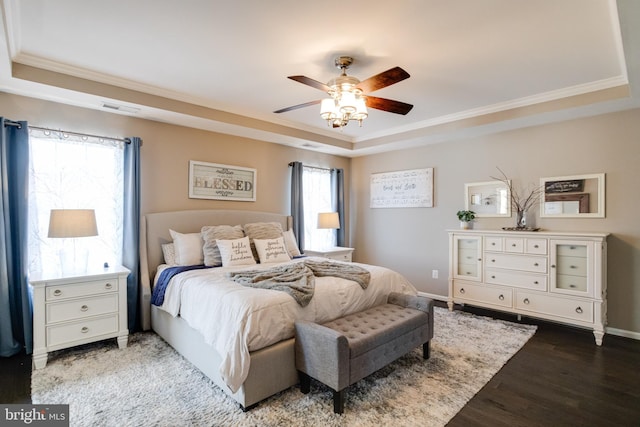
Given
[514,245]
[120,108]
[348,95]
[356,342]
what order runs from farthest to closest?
[514,245] < [120,108] < [348,95] < [356,342]

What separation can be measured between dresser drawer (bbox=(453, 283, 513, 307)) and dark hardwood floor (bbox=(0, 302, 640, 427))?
27.0 inches

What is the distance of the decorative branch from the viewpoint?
406cm

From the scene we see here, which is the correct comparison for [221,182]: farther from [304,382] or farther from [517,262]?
[517,262]

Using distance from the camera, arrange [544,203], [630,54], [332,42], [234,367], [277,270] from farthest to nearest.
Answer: [544,203]
[277,270]
[332,42]
[630,54]
[234,367]

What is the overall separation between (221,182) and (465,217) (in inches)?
137

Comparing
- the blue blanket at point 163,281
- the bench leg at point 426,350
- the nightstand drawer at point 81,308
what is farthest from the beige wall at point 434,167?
the bench leg at point 426,350

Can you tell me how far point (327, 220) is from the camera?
5.35 meters

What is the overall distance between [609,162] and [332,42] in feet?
11.2

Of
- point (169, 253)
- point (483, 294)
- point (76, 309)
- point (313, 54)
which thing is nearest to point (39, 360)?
point (76, 309)

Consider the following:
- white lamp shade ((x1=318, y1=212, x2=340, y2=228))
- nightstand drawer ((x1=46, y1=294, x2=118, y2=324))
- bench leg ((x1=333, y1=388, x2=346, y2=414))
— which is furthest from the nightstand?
white lamp shade ((x1=318, y1=212, x2=340, y2=228))

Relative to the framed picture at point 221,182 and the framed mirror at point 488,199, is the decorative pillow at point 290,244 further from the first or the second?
the framed mirror at point 488,199

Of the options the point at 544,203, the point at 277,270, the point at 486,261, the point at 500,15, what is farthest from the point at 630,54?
the point at 277,270

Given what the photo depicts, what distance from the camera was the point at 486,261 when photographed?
4.12m

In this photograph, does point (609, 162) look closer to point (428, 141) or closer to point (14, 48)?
point (428, 141)
